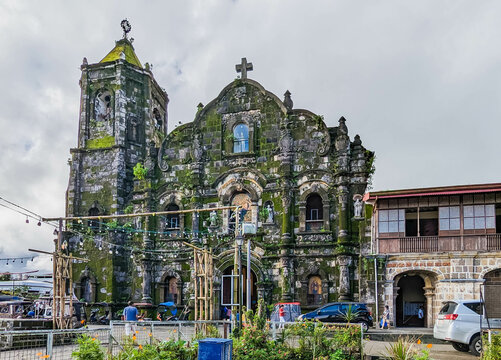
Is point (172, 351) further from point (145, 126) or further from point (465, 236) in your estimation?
point (145, 126)

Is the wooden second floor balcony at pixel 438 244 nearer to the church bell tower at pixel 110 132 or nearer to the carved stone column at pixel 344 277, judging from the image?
the carved stone column at pixel 344 277

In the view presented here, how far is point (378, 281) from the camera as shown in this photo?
81.7ft

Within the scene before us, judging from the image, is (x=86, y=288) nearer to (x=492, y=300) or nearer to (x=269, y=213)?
(x=269, y=213)

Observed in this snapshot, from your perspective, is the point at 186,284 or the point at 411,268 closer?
the point at 411,268

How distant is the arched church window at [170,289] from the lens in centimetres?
2955

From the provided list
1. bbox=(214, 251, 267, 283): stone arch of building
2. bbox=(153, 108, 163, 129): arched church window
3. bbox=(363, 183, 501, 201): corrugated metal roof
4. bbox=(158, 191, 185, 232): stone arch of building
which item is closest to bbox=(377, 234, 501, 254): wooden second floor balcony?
bbox=(363, 183, 501, 201): corrugated metal roof

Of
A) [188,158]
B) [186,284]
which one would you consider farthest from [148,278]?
[188,158]

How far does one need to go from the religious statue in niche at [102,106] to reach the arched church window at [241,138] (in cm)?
820

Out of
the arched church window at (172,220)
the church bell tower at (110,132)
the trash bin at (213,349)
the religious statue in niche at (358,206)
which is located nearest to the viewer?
the trash bin at (213,349)

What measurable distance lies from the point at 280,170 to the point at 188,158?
5534 millimetres

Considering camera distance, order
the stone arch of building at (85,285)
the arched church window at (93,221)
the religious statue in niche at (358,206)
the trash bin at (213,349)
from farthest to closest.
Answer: the arched church window at (93,221), the stone arch of building at (85,285), the religious statue in niche at (358,206), the trash bin at (213,349)

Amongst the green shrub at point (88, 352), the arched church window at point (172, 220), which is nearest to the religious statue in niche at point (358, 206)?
the arched church window at point (172, 220)

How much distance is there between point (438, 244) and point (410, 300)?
195 inches

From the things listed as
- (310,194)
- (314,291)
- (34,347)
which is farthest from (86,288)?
(34,347)
